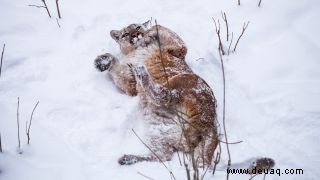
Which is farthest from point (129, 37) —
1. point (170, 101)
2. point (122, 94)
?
point (170, 101)

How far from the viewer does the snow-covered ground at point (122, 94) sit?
9.87 feet

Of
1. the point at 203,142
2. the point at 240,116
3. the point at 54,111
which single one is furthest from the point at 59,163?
the point at 240,116

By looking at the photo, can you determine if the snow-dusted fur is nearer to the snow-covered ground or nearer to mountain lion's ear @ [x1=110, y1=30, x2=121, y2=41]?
Answer: the snow-covered ground

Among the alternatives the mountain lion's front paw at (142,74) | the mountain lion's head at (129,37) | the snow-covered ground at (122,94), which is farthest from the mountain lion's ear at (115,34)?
the mountain lion's front paw at (142,74)

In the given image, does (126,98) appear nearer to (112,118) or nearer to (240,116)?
(112,118)

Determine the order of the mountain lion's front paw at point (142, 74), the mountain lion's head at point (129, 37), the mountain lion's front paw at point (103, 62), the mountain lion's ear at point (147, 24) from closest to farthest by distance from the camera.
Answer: the mountain lion's front paw at point (142, 74), the mountain lion's front paw at point (103, 62), the mountain lion's head at point (129, 37), the mountain lion's ear at point (147, 24)

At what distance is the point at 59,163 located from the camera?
9.80 ft

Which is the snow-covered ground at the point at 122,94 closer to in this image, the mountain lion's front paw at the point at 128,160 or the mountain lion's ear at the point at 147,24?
the mountain lion's front paw at the point at 128,160

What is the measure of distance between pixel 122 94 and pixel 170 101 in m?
0.83

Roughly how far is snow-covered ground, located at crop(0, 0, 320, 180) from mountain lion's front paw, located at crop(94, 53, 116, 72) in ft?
0.47

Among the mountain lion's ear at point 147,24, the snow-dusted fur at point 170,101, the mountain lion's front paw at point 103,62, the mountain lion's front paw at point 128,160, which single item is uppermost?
the mountain lion's ear at point 147,24

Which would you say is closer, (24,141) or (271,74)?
(24,141)

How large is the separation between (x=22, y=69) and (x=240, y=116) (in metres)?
2.62

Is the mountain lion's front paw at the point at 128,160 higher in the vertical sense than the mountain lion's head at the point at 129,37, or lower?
lower
